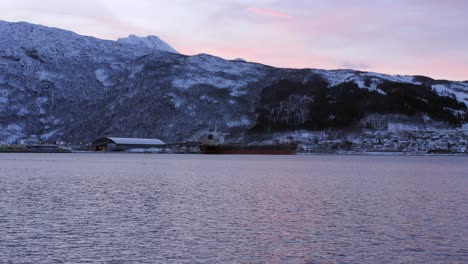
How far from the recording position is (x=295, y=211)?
198 feet

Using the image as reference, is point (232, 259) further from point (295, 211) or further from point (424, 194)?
point (424, 194)

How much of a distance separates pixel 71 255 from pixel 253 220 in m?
19.5

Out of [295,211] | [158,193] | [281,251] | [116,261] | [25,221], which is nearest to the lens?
[116,261]

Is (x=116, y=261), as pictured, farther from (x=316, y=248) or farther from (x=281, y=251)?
(x=316, y=248)

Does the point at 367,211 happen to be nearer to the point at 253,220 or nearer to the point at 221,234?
the point at 253,220

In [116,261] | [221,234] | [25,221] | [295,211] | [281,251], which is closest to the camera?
[116,261]

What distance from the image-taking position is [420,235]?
4622 cm

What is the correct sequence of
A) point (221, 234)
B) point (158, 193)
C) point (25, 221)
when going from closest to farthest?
point (221, 234), point (25, 221), point (158, 193)

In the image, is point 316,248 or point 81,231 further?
point 81,231

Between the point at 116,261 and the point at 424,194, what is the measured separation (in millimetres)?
56210

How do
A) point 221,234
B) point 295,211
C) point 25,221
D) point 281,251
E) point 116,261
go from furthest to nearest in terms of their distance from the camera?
point 295,211
point 25,221
point 221,234
point 281,251
point 116,261

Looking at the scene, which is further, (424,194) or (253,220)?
(424,194)

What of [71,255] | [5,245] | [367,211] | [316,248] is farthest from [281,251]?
[367,211]

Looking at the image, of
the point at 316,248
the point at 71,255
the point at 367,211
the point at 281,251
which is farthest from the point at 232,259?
the point at 367,211
